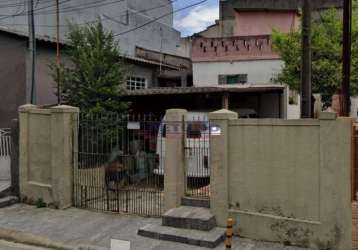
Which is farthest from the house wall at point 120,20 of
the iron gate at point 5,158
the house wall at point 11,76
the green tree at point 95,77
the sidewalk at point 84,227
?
the sidewalk at point 84,227

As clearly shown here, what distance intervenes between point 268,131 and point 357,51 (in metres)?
12.3

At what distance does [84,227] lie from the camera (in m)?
9.79

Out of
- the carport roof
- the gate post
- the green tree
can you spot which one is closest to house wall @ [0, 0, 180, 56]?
the green tree

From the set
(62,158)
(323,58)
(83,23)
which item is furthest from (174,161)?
(83,23)

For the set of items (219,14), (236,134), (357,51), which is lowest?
(236,134)

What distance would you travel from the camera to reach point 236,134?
358 inches

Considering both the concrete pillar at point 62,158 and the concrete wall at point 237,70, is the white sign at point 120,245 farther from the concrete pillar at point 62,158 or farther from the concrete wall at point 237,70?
the concrete wall at point 237,70

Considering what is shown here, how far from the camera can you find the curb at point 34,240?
8652mm

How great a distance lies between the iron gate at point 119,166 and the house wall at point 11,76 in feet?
22.3

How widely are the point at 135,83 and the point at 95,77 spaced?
7510 millimetres

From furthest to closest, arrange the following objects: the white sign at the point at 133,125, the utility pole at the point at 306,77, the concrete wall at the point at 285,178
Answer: the white sign at the point at 133,125, the utility pole at the point at 306,77, the concrete wall at the point at 285,178

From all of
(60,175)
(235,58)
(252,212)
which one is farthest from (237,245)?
(235,58)

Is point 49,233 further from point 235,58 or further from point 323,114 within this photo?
point 235,58

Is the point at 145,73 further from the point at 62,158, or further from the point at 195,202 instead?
the point at 195,202
